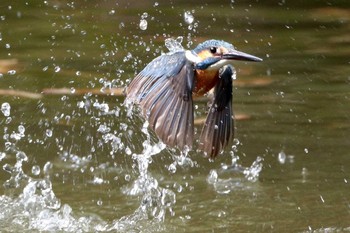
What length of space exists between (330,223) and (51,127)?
7.67ft

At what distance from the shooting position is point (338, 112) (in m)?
7.07

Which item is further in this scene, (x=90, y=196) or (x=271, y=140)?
(x=271, y=140)

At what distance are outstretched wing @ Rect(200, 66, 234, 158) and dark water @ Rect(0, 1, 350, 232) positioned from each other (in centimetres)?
38

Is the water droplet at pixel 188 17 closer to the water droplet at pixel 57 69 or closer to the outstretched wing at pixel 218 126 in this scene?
the water droplet at pixel 57 69

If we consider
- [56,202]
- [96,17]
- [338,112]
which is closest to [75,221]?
[56,202]

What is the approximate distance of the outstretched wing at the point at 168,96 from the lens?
4.44 m

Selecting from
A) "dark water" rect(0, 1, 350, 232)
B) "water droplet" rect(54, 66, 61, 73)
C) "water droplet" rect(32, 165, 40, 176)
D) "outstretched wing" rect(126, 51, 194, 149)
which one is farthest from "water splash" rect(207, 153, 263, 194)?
"water droplet" rect(54, 66, 61, 73)

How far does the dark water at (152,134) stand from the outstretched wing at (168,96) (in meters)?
0.64

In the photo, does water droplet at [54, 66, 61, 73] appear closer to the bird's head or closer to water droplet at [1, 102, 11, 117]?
water droplet at [1, 102, 11, 117]

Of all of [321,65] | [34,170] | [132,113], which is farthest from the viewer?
[321,65]

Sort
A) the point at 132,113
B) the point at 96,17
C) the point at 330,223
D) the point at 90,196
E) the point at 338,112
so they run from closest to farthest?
1. the point at 330,223
2. the point at 90,196
3. the point at 132,113
4. the point at 338,112
5. the point at 96,17

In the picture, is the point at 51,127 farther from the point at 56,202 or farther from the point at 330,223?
the point at 330,223

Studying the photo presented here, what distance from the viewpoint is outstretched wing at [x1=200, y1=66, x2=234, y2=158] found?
4922mm

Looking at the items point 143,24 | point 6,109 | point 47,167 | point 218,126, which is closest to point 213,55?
point 218,126
